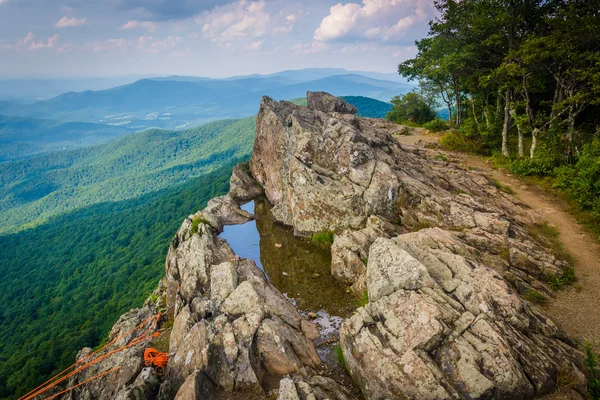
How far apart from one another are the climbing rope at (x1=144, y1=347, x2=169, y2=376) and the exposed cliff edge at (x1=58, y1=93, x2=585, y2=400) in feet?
1.05

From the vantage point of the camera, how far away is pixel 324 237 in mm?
16344

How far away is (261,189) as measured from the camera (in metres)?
24.0

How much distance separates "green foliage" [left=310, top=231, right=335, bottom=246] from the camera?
16156mm

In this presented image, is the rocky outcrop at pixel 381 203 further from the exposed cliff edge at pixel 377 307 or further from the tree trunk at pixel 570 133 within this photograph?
the tree trunk at pixel 570 133

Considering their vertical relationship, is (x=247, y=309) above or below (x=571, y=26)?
below

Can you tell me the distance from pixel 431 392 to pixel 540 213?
15.0 meters

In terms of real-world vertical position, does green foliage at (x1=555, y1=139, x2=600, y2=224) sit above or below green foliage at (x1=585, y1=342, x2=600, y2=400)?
above

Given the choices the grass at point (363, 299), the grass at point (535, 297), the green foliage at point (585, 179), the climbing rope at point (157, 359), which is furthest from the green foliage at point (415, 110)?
the climbing rope at point (157, 359)

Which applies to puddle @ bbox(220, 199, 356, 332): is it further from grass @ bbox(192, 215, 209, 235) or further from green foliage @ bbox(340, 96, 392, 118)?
green foliage @ bbox(340, 96, 392, 118)

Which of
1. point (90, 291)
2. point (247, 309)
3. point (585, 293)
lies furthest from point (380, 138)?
point (90, 291)

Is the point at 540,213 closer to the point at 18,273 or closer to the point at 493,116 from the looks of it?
the point at 493,116

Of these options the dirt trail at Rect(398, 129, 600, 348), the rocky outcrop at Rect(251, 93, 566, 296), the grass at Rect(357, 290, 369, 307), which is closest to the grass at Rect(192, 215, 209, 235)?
the rocky outcrop at Rect(251, 93, 566, 296)

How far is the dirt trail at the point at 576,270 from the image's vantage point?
10.3 metres

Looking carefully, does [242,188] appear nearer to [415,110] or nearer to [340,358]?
[340,358]
